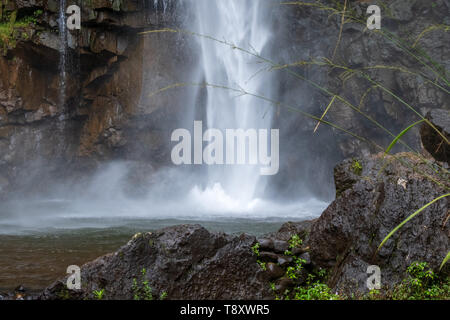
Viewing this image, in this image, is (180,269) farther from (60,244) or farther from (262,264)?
(60,244)

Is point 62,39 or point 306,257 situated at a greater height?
point 62,39

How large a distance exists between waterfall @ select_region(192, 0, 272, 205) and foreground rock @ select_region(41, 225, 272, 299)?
10.8 metres

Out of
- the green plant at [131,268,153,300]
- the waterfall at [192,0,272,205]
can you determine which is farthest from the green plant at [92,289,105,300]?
the waterfall at [192,0,272,205]

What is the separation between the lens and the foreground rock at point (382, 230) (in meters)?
3.29

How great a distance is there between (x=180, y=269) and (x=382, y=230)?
1.74 metres


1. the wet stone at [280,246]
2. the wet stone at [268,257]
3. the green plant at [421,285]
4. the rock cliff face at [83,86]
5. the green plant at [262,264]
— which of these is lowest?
the green plant at [421,285]

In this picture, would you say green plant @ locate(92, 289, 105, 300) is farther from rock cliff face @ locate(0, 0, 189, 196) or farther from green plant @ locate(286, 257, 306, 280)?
rock cliff face @ locate(0, 0, 189, 196)

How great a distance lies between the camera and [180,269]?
129 inches

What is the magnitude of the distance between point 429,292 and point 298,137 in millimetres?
13024

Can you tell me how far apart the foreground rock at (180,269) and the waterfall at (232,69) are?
1084 centimetres

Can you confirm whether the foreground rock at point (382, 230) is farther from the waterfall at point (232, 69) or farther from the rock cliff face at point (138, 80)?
the waterfall at point (232, 69)

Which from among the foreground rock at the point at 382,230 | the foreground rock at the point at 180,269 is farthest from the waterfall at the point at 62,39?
the foreground rock at the point at 382,230

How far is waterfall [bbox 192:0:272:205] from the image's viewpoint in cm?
1456

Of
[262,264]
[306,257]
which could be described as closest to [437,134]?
[306,257]
